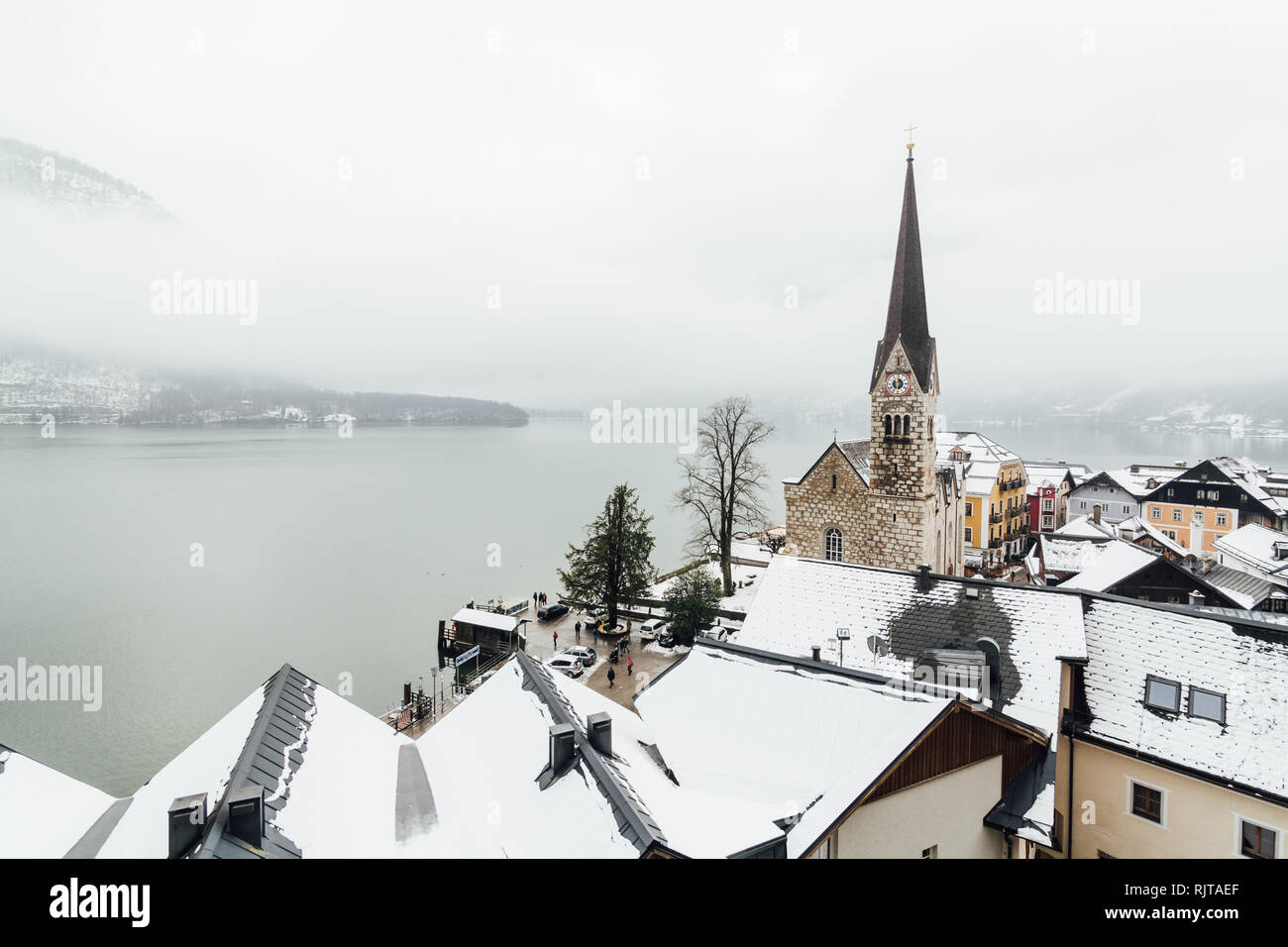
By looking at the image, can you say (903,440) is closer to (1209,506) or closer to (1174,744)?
(1174,744)

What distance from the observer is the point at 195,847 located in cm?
518

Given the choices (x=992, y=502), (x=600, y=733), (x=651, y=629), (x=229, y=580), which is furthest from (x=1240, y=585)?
(x=229, y=580)

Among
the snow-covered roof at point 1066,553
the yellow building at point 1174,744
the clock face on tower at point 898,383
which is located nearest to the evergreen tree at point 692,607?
the clock face on tower at point 898,383

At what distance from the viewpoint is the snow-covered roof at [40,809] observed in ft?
21.5

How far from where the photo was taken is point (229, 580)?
45.0 meters

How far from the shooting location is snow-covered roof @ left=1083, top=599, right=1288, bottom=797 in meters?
9.12

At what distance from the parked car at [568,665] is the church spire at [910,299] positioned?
620 inches

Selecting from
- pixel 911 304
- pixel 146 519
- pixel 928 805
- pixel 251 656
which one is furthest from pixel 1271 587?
pixel 146 519

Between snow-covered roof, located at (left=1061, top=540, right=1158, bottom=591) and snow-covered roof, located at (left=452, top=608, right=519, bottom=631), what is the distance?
65.6 feet

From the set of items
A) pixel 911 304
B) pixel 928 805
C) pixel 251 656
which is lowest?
pixel 251 656

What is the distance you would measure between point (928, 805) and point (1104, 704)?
485cm

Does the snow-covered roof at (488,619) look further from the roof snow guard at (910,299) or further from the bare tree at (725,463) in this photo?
the roof snow guard at (910,299)
